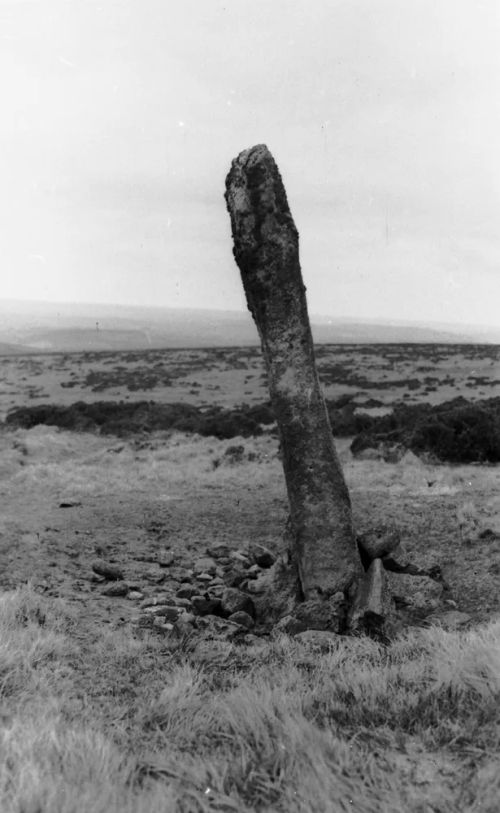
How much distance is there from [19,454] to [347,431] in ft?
30.4

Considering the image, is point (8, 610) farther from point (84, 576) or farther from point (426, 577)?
point (426, 577)

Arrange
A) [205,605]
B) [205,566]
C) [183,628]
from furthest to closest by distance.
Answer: [205,566]
[205,605]
[183,628]

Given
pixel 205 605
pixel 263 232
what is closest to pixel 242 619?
pixel 205 605

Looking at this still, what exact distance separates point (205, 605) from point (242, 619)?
0.41 metres

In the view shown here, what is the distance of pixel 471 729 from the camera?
3348mm

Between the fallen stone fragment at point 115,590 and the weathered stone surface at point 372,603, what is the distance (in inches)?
97.4

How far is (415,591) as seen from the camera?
671 cm

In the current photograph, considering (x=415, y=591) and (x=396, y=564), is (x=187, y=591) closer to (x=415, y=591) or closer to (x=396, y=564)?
(x=396, y=564)

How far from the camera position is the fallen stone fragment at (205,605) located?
22.0 ft

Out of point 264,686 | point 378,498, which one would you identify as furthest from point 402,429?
point 264,686

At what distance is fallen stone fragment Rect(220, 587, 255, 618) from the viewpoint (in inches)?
265

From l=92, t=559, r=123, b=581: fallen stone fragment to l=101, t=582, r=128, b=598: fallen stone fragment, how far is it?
1.50ft

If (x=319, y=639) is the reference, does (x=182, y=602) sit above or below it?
below

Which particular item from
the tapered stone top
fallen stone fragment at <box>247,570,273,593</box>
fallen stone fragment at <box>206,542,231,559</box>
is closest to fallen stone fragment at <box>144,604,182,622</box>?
fallen stone fragment at <box>247,570,273,593</box>
